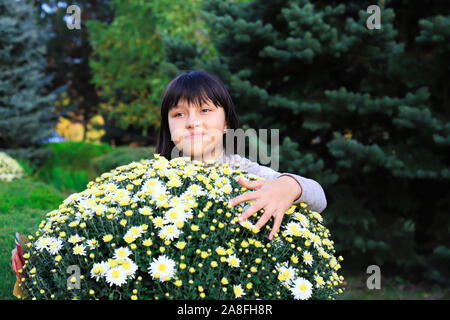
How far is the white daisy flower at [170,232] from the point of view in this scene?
1450mm

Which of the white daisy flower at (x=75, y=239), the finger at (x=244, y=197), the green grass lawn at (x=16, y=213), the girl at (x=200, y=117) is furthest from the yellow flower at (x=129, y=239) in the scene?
the green grass lawn at (x=16, y=213)

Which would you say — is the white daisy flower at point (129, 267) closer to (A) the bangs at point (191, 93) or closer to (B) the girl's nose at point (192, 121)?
(B) the girl's nose at point (192, 121)

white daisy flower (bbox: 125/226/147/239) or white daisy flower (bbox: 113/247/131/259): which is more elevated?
white daisy flower (bbox: 125/226/147/239)

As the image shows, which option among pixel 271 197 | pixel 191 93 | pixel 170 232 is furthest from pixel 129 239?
pixel 191 93

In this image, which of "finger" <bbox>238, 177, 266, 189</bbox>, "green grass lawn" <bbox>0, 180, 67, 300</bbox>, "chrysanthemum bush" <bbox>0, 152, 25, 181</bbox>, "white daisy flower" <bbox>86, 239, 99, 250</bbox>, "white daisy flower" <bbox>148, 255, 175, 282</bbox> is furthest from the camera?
"chrysanthemum bush" <bbox>0, 152, 25, 181</bbox>

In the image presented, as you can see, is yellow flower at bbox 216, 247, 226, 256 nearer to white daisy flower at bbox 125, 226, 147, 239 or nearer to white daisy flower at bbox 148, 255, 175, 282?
white daisy flower at bbox 148, 255, 175, 282

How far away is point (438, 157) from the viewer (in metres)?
4.19

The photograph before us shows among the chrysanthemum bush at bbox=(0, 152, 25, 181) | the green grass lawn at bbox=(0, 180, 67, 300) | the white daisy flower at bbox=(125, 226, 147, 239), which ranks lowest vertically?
the chrysanthemum bush at bbox=(0, 152, 25, 181)

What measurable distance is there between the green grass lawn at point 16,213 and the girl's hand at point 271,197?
4.56 ft

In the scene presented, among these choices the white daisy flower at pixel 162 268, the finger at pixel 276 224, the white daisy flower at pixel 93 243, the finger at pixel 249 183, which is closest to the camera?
the white daisy flower at pixel 162 268

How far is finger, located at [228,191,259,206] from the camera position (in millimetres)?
1643

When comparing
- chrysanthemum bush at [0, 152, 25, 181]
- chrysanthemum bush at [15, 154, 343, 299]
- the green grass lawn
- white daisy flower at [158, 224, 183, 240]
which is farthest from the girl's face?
chrysanthemum bush at [0, 152, 25, 181]

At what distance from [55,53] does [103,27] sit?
358cm
